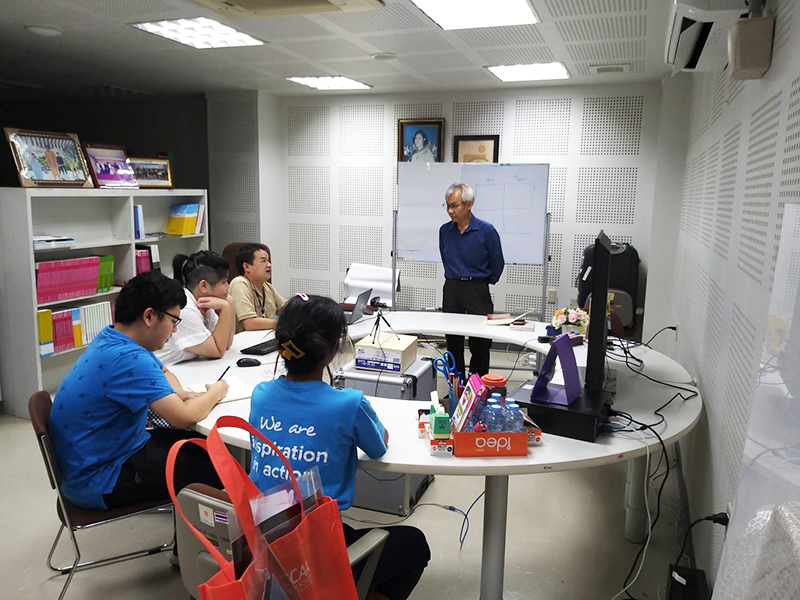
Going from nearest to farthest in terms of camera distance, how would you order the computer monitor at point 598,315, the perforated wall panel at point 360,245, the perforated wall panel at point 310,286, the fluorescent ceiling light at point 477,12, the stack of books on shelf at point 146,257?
the computer monitor at point 598,315 < the fluorescent ceiling light at point 477,12 < the stack of books on shelf at point 146,257 < the perforated wall panel at point 360,245 < the perforated wall panel at point 310,286

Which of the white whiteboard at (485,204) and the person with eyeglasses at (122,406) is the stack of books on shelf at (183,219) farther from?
the person with eyeglasses at (122,406)

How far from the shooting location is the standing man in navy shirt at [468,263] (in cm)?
445

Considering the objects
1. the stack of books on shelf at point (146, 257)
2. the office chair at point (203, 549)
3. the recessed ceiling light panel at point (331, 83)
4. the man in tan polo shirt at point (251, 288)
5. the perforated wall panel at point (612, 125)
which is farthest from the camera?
the recessed ceiling light panel at point (331, 83)

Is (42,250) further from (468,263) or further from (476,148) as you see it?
(476,148)

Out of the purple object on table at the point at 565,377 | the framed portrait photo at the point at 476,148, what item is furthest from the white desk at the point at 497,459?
the framed portrait photo at the point at 476,148

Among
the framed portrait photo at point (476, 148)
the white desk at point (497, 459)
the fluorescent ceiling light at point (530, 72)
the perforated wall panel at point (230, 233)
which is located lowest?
the white desk at point (497, 459)

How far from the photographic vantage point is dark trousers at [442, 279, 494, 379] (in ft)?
14.9

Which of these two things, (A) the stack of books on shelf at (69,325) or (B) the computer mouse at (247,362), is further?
(A) the stack of books on shelf at (69,325)

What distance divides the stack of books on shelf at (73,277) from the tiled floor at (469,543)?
1.22 meters

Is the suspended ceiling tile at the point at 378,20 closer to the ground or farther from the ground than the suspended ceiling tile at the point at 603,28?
closer to the ground

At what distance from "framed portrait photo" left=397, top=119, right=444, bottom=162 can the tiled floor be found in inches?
144

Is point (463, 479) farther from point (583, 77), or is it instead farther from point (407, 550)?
point (583, 77)

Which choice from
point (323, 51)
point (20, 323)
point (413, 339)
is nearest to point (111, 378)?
point (413, 339)

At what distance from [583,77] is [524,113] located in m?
0.72
